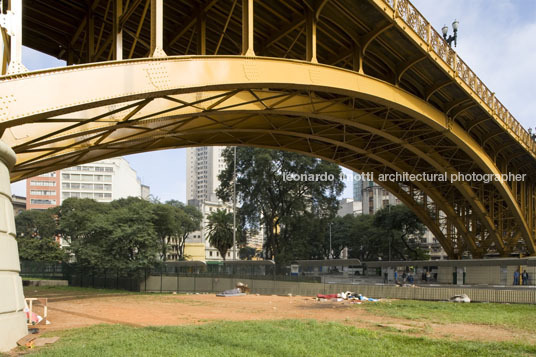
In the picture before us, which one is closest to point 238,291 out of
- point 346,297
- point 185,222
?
point 346,297

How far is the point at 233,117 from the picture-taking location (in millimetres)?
22312

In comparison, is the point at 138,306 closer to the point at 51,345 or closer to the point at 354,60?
the point at 51,345

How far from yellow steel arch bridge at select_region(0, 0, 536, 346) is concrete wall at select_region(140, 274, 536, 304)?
27.3 ft

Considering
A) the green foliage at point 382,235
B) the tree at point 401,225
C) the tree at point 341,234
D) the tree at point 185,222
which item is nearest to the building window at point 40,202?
the tree at point 185,222

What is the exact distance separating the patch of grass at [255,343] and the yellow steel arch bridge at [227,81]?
9.40 feet

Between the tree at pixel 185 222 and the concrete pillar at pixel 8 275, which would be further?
the tree at pixel 185 222

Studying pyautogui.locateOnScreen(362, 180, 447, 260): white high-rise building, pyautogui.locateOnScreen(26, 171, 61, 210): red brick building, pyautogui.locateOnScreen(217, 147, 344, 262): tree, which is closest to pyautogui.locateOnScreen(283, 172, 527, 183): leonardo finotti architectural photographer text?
pyautogui.locateOnScreen(217, 147, 344, 262): tree

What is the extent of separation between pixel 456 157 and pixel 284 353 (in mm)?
28102

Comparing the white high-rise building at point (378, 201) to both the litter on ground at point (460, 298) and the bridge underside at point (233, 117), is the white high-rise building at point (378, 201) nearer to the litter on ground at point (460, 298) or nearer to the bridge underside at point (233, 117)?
the bridge underside at point (233, 117)

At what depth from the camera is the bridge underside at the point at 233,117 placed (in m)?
10.6

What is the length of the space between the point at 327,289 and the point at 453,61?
1480 cm

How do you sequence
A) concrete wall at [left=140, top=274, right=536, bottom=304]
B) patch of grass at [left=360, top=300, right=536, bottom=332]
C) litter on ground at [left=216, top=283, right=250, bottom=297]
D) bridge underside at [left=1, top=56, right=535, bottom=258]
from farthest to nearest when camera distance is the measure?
litter on ground at [left=216, top=283, right=250, bottom=297]
concrete wall at [left=140, top=274, right=536, bottom=304]
patch of grass at [left=360, top=300, right=536, bottom=332]
bridge underside at [left=1, top=56, right=535, bottom=258]

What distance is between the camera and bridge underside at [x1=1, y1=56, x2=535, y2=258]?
10617 millimetres

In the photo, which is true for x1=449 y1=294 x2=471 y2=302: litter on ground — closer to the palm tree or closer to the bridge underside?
the bridge underside
